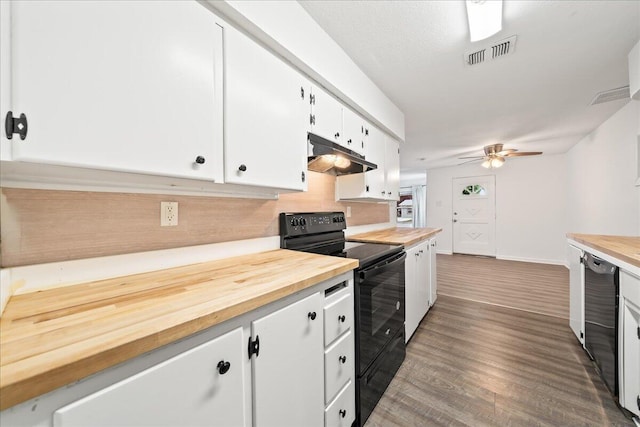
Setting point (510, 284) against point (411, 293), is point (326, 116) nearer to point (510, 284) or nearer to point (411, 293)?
point (411, 293)

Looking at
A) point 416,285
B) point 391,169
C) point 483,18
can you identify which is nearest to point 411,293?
point 416,285

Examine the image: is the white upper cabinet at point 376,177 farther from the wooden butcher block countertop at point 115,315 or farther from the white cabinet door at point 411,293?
the wooden butcher block countertop at point 115,315

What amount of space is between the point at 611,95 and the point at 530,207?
3675 mm

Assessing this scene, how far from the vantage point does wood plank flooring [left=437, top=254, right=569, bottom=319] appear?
3.12 metres

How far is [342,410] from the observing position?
4.10 feet

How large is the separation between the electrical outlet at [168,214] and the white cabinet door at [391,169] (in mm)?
2247

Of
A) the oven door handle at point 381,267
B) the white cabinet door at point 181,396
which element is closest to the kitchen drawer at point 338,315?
the oven door handle at point 381,267

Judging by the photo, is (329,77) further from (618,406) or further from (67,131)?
(618,406)

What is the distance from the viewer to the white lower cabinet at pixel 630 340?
128 cm

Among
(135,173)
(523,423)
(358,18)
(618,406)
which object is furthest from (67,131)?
(618,406)

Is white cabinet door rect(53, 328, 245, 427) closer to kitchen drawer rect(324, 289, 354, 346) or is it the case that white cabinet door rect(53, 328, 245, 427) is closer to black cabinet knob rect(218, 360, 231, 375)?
black cabinet knob rect(218, 360, 231, 375)

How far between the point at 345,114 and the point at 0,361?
214 centimetres

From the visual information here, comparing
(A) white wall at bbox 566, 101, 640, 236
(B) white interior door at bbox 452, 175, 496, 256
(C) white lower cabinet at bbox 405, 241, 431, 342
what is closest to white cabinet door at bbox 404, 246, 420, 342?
(C) white lower cabinet at bbox 405, 241, 431, 342

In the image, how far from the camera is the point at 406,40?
182cm
